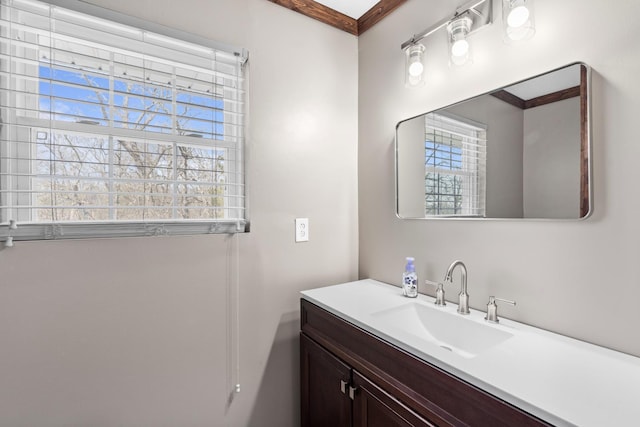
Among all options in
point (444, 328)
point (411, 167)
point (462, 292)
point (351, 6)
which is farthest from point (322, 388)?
point (351, 6)

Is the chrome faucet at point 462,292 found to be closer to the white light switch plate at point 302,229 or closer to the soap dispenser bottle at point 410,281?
the soap dispenser bottle at point 410,281

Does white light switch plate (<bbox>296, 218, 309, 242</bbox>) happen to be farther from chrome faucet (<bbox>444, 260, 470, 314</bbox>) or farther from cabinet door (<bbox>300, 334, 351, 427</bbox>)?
chrome faucet (<bbox>444, 260, 470, 314</bbox>)

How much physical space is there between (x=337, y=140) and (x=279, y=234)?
26.2 inches

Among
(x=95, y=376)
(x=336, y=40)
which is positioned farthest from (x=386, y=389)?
(x=336, y=40)

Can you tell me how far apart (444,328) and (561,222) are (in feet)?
1.89

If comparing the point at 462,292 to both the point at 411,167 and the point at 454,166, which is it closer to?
the point at 454,166

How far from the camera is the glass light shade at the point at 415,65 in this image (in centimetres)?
149

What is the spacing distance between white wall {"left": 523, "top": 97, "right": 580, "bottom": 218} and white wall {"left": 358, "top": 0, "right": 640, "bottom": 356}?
0.05m

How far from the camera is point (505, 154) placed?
4.06 feet

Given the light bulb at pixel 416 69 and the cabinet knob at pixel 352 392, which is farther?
the light bulb at pixel 416 69

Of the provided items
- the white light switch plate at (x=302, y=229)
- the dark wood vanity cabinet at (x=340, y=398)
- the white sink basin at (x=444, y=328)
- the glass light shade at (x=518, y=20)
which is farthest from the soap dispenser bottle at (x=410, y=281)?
the glass light shade at (x=518, y=20)

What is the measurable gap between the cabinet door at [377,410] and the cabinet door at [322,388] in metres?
0.06

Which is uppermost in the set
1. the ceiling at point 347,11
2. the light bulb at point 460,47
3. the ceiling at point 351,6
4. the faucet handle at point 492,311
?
the ceiling at point 351,6

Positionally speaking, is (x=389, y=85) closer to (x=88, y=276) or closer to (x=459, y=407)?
(x=459, y=407)
